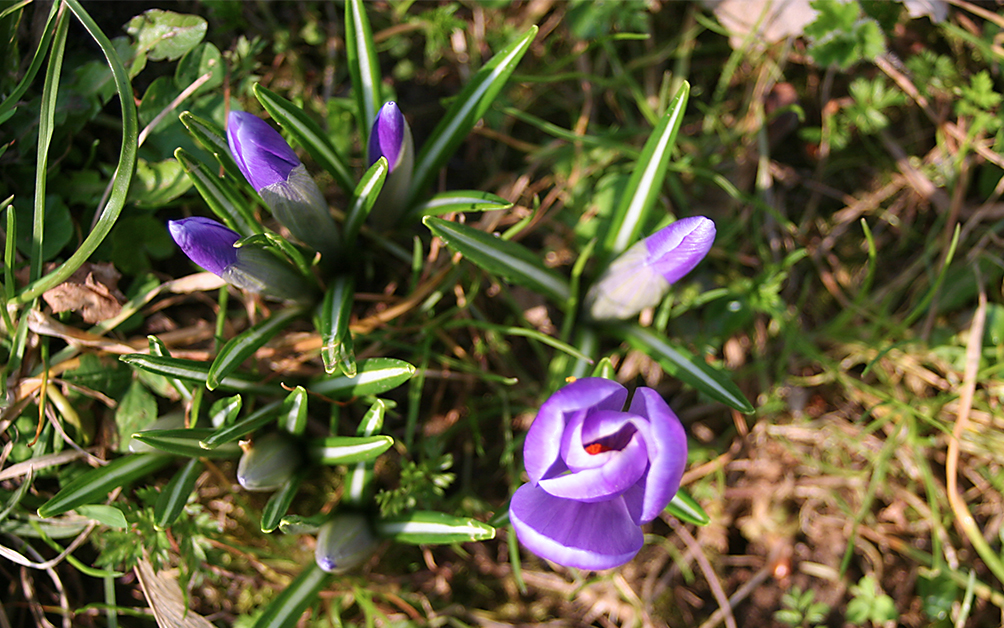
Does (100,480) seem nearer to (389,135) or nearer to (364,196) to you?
(364,196)

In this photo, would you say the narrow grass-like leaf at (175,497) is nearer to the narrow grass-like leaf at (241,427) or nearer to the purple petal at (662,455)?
the narrow grass-like leaf at (241,427)

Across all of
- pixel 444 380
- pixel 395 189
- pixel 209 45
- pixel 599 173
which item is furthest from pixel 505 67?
pixel 444 380

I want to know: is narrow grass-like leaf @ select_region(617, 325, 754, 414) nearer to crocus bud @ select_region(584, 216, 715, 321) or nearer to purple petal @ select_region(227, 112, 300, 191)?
crocus bud @ select_region(584, 216, 715, 321)

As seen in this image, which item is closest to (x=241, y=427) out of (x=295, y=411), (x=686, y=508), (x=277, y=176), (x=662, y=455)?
(x=295, y=411)

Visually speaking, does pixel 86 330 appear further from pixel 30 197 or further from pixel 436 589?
pixel 436 589

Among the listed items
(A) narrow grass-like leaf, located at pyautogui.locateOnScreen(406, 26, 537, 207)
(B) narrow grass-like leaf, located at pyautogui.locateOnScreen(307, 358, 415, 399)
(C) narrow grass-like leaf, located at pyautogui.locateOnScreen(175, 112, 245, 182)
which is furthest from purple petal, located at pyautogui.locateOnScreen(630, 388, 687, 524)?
(C) narrow grass-like leaf, located at pyautogui.locateOnScreen(175, 112, 245, 182)

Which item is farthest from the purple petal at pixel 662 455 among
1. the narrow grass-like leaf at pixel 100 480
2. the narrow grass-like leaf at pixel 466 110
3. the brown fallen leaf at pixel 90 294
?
the brown fallen leaf at pixel 90 294
